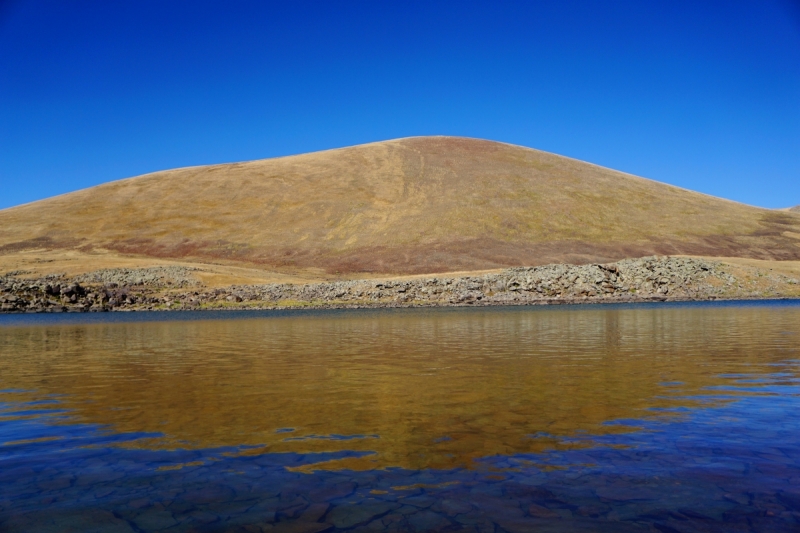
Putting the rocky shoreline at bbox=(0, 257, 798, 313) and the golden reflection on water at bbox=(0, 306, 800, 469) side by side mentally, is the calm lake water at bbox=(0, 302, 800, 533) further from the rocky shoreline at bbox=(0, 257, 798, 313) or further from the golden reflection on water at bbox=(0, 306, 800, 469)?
the rocky shoreline at bbox=(0, 257, 798, 313)

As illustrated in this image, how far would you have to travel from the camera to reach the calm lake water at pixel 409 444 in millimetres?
5906

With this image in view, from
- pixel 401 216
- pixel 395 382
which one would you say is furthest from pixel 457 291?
pixel 395 382

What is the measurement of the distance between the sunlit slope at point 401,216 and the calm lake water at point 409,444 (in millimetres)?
61765

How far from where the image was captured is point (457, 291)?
54.8 metres

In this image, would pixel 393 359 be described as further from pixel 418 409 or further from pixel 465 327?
pixel 465 327

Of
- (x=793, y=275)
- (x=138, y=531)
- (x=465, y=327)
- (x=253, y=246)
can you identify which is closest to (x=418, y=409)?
(x=138, y=531)

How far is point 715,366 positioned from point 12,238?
99563 mm

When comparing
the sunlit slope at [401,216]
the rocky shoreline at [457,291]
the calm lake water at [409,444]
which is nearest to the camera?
the calm lake water at [409,444]

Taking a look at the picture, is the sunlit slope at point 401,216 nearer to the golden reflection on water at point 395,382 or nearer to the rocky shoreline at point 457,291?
the rocky shoreline at point 457,291

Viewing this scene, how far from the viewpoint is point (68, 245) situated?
284ft

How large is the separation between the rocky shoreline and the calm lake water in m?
35.9

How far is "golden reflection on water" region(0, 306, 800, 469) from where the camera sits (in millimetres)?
8773

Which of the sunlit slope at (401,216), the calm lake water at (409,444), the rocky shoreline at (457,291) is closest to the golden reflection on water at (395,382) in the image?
the calm lake water at (409,444)

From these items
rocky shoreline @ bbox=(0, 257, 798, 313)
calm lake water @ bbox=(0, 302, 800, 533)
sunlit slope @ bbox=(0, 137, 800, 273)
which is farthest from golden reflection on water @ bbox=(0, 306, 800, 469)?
sunlit slope @ bbox=(0, 137, 800, 273)
